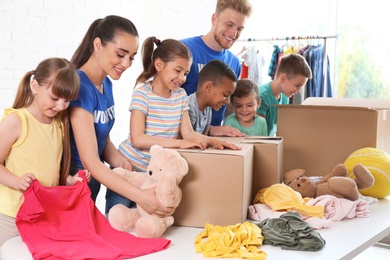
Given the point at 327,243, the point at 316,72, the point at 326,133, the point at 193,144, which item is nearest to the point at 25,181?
the point at 193,144

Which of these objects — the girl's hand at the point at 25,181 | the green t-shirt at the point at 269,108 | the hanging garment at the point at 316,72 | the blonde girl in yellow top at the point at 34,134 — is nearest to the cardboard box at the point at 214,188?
the blonde girl in yellow top at the point at 34,134

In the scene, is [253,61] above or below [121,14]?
below

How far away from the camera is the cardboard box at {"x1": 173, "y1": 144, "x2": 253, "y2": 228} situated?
1.46m

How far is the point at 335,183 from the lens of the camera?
1.71 metres

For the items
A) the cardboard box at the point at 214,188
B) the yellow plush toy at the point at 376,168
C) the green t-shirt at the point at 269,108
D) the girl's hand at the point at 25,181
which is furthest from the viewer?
the green t-shirt at the point at 269,108

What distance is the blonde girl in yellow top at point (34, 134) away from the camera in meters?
1.42

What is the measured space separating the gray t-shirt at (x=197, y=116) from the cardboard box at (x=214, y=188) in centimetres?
55

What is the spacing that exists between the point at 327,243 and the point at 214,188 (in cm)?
34

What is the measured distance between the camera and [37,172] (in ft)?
4.76

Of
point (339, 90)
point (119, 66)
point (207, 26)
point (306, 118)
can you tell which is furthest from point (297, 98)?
point (119, 66)

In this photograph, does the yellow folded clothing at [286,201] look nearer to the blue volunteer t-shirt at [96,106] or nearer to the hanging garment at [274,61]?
the blue volunteer t-shirt at [96,106]

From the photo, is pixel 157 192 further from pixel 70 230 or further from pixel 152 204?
pixel 70 230

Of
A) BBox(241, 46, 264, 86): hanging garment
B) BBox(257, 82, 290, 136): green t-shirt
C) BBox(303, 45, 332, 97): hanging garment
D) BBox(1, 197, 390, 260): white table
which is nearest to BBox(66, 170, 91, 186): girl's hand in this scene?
BBox(1, 197, 390, 260): white table

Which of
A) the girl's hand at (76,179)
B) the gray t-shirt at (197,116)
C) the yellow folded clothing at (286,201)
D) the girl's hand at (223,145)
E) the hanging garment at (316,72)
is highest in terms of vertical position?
the hanging garment at (316,72)
